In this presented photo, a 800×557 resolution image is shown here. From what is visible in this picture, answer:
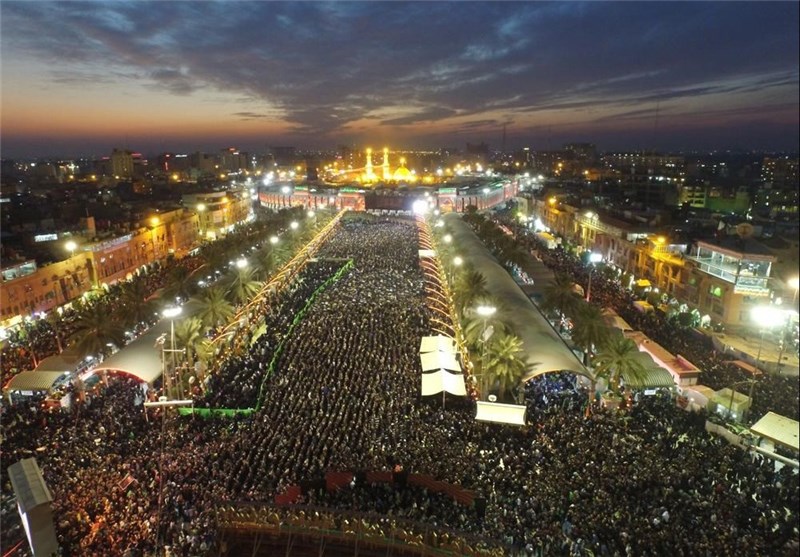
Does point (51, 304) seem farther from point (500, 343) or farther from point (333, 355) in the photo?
point (500, 343)

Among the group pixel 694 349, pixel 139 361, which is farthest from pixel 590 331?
pixel 139 361

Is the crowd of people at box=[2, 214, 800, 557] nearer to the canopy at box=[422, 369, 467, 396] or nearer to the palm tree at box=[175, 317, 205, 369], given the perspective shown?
the canopy at box=[422, 369, 467, 396]

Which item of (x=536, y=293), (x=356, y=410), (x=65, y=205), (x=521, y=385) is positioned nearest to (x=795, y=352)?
(x=536, y=293)

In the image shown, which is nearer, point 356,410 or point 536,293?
point 356,410

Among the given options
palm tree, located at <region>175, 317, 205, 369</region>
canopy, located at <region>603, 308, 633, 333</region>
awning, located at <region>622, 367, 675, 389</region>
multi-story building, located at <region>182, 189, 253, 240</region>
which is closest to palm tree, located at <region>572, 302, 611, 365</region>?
awning, located at <region>622, 367, 675, 389</region>

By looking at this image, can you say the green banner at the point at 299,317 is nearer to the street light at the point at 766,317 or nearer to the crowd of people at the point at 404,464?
the crowd of people at the point at 404,464

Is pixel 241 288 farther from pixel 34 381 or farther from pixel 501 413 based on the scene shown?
pixel 501 413
